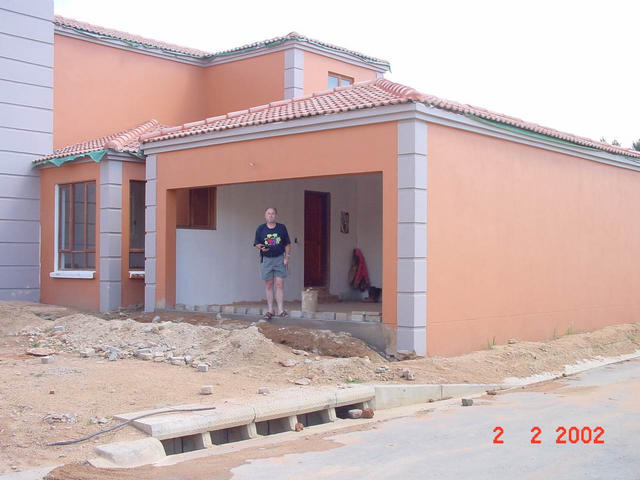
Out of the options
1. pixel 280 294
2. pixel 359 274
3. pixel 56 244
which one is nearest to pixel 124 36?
pixel 56 244

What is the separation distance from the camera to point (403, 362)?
33.7 ft

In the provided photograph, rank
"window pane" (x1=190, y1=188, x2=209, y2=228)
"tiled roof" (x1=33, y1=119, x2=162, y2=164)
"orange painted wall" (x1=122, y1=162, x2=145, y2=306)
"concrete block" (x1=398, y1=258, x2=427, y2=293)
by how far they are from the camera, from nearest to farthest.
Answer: "concrete block" (x1=398, y1=258, x2=427, y2=293)
"window pane" (x1=190, y1=188, x2=209, y2=228)
"tiled roof" (x1=33, y1=119, x2=162, y2=164)
"orange painted wall" (x1=122, y1=162, x2=145, y2=306)

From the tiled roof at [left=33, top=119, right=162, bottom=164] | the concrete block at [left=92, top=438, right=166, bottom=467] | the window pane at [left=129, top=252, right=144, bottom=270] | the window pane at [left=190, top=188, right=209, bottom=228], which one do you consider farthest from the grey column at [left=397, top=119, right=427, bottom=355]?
the window pane at [left=129, top=252, right=144, bottom=270]

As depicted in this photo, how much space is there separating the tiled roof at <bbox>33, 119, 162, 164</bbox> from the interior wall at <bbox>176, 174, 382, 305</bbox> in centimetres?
227

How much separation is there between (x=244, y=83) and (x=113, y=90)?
133 inches

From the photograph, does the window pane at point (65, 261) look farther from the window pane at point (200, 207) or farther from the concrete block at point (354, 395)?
the concrete block at point (354, 395)

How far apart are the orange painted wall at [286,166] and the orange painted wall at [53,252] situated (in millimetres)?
1918

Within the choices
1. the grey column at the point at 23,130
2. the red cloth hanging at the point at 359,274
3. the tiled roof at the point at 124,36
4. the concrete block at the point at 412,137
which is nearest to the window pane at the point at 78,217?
the grey column at the point at 23,130

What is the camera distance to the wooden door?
53.4 ft

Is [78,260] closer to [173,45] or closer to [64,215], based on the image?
[64,215]

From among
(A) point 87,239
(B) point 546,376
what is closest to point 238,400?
(B) point 546,376

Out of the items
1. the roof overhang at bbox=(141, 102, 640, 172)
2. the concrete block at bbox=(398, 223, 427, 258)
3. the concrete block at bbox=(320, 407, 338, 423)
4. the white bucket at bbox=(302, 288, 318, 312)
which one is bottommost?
the concrete block at bbox=(320, 407, 338, 423)

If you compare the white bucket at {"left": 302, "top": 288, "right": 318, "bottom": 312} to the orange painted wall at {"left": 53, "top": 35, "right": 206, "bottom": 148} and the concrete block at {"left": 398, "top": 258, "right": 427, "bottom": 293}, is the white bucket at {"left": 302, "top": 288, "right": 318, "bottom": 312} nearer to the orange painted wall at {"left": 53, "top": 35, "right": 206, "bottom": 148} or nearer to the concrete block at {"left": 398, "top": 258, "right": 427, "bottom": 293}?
the concrete block at {"left": 398, "top": 258, "right": 427, "bottom": 293}

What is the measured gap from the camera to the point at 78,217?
53.0 feet
